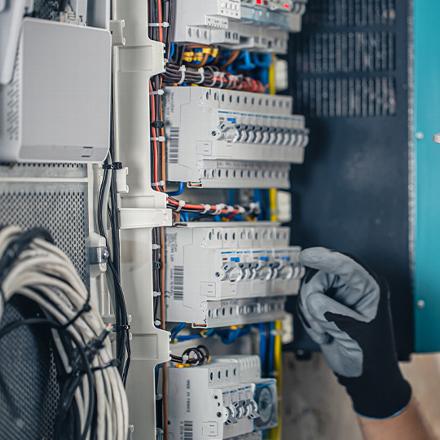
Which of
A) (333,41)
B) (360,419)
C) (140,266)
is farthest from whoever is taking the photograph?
(333,41)

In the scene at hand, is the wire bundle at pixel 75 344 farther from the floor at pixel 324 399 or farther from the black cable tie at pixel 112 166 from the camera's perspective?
the floor at pixel 324 399

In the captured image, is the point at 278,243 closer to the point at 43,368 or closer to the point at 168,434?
the point at 168,434

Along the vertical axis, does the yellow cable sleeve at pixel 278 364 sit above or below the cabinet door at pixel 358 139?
below

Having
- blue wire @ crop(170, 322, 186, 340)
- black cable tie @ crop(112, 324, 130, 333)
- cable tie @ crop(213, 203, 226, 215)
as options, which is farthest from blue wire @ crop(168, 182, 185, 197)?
black cable tie @ crop(112, 324, 130, 333)

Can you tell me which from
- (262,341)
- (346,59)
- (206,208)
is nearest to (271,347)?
(262,341)

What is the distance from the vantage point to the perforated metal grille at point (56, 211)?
2.30 metres

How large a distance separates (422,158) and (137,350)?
1219 mm

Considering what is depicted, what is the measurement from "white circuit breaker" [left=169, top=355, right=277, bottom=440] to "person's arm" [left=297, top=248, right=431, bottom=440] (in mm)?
287

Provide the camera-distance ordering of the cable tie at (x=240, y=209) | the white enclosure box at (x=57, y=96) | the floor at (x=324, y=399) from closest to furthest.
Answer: the white enclosure box at (x=57, y=96) → the cable tie at (x=240, y=209) → the floor at (x=324, y=399)

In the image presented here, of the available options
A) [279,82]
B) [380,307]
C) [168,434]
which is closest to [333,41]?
[279,82]

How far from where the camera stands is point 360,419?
3.10 meters

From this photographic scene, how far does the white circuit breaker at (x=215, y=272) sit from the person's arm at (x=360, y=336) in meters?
0.17

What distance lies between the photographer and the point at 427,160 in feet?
10.7

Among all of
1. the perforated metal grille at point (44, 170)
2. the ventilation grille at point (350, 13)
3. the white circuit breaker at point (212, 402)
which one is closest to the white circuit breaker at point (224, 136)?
the ventilation grille at point (350, 13)
